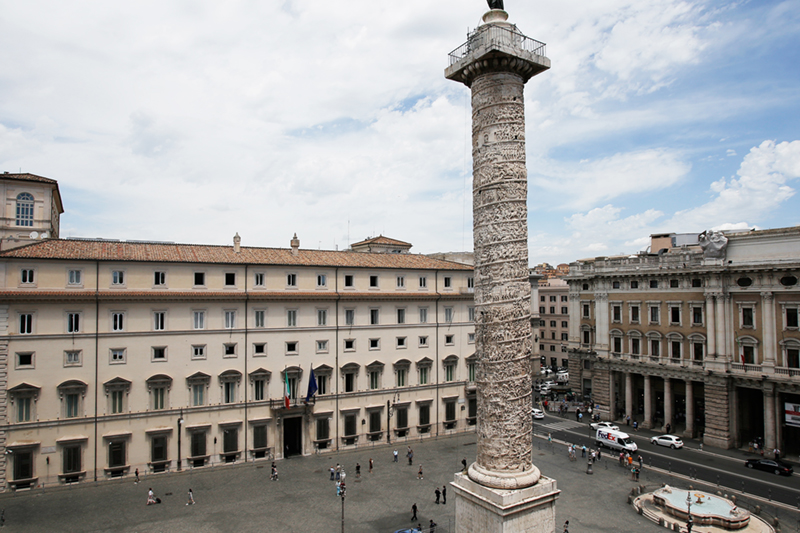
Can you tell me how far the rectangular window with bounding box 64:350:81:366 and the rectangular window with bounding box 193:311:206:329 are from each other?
259 inches

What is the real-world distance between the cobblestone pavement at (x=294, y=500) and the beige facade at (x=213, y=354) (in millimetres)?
1909

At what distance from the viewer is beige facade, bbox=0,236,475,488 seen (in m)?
30.3

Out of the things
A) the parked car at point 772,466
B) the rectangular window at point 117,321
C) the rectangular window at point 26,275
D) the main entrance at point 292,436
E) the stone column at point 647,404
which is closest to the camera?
the rectangular window at point 26,275

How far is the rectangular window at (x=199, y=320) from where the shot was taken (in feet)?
113

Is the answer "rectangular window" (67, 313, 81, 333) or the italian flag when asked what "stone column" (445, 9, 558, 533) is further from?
"rectangular window" (67, 313, 81, 333)

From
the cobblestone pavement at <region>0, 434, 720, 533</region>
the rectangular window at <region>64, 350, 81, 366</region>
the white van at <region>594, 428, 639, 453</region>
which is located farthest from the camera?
the white van at <region>594, 428, 639, 453</region>

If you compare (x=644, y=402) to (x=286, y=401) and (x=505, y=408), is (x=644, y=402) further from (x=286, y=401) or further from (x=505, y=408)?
(x=505, y=408)

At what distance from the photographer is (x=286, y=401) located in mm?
35094

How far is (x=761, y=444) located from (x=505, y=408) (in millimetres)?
32962

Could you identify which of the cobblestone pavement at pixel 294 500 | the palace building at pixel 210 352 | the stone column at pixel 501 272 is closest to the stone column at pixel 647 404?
the cobblestone pavement at pixel 294 500

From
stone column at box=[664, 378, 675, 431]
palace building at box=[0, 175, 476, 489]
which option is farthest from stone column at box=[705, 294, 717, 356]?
palace building at box=[0, 175, 476, 489]

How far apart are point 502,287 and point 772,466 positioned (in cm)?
2874

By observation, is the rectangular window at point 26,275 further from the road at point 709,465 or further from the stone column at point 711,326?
the stone column at point 711,326

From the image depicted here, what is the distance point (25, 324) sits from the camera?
30.2 meters
